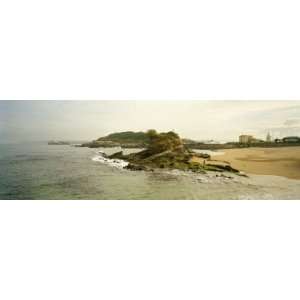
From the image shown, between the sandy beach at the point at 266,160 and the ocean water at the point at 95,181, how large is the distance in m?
0.06

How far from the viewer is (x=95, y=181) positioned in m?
2.89

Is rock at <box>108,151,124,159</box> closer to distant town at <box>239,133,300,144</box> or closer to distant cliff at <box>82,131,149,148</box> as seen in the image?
distant cliff at <box>82,131,149,148</box>

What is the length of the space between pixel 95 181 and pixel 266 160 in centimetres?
120

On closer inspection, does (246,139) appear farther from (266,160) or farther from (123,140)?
(123,140)

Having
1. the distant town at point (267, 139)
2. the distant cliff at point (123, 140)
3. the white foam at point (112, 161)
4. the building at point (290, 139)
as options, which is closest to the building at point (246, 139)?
the distant town at point (267, 139)

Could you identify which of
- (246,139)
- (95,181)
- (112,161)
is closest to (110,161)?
(112,161)

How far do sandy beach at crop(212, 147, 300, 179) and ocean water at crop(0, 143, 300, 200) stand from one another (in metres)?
0.06

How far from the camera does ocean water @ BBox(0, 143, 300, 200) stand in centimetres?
286

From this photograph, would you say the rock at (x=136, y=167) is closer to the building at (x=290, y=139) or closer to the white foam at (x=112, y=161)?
the white foam at (x=112, y=161)
